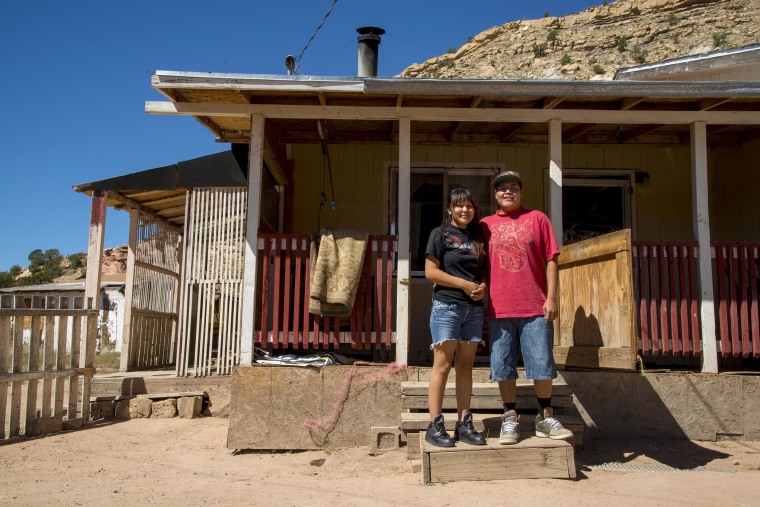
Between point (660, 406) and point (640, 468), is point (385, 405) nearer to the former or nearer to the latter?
point (640, 468)

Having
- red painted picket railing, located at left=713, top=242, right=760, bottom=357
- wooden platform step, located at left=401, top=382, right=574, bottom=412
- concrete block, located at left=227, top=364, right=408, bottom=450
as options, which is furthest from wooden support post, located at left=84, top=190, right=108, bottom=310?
red painted picket railing, located at left=713, top=242, right=760, bottom=357

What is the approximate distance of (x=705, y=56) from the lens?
960 cm

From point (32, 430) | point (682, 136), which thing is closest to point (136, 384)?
point (32, 430)

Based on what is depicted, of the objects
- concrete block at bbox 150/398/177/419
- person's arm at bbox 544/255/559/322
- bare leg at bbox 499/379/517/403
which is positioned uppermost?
person's arm at bbox 544/255/559/322

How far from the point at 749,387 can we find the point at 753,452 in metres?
0.66

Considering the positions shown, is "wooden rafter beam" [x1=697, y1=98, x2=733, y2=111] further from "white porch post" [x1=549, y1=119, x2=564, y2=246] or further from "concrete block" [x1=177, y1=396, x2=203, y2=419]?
"concrete block" [x1=177, y1=396, x2=203, y2=419]

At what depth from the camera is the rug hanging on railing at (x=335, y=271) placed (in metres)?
6.14

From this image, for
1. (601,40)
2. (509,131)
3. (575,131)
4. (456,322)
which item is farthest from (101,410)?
(601,40)

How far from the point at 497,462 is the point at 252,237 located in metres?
3.19

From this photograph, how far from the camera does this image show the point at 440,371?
14.5 feet

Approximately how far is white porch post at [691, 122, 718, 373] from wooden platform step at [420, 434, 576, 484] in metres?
2.53

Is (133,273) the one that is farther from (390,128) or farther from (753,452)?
(753,452)

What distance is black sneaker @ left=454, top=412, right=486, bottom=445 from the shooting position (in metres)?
4.43

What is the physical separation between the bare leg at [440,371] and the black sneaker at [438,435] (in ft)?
0.14
